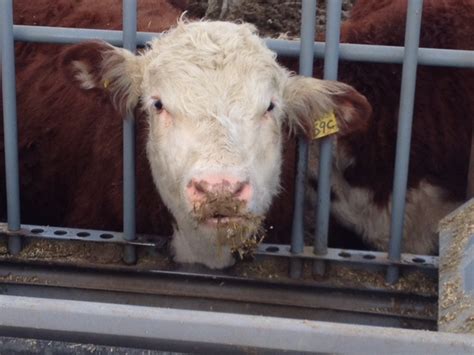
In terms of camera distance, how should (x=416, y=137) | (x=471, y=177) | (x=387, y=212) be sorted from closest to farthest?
(x=471, y=177)
(x=416, y=137)
(x=387, y=212)

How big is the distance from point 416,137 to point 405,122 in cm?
78

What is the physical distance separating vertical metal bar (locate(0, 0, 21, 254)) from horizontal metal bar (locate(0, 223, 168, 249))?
0.04 meters

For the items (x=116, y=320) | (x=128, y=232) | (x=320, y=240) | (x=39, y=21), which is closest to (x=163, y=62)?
(x=128, y=232)

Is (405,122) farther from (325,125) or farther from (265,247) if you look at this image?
(265,247)

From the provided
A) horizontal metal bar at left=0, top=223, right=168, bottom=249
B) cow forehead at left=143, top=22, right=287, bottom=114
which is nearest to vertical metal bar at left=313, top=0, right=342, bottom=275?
cow forehead at left=143, top=22, right=287, bottom=114

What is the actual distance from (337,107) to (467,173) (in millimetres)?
951

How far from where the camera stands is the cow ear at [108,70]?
10.1ft

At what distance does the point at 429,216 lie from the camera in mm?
3896

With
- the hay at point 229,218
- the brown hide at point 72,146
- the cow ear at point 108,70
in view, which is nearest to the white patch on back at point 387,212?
the brown hide at point 72,146

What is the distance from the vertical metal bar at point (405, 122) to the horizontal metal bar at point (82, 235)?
0.86 meters

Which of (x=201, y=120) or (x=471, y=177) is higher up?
(x=201, y=120)

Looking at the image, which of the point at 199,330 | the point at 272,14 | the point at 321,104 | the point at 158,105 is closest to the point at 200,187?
the point at 158,105

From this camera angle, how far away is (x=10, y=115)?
3.15 metres

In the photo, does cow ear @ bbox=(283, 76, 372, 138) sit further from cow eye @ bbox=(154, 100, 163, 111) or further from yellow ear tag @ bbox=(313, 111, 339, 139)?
cow eye @ bbox=(154, 100, 163, 111)
